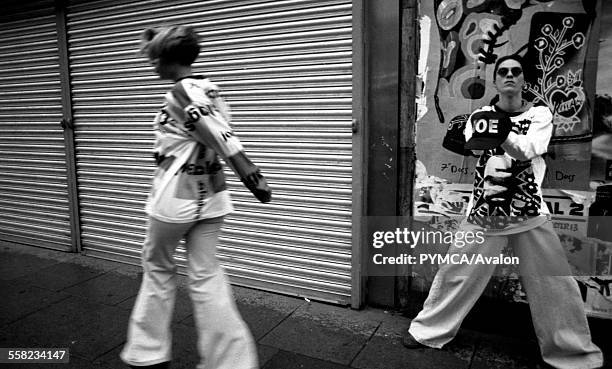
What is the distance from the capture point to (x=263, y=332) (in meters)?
3.78

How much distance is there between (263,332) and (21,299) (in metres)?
2.37

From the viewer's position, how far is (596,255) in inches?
133

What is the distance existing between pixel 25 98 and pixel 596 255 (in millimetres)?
6290

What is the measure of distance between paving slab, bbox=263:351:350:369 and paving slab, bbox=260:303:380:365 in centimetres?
5

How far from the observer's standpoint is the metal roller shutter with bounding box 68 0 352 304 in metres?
4.10

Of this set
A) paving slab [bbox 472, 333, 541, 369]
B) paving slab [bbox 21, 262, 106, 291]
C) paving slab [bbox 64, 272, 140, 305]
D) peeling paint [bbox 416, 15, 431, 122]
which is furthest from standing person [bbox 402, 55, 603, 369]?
paving slab [bbox 21, 262, 106, 291]

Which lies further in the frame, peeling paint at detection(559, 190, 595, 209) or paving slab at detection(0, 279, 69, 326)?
paving slab at detection(0, 279, 69, 326)

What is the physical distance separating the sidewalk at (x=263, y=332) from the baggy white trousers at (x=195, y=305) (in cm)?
63

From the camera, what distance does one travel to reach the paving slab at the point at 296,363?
326 centimetres

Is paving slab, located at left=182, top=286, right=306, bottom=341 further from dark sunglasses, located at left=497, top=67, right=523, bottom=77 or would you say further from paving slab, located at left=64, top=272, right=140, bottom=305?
dark sunglasses, located at left=497, top=67, right=523, bottom=77

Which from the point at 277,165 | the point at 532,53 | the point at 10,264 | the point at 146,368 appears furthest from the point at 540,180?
the point at 10,264

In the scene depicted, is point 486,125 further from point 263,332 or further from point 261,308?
point 261,308

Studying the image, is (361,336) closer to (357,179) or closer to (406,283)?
(406,283)

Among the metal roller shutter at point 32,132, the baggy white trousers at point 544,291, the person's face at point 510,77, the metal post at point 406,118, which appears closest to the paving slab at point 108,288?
the metal roller shutter at point 32,132
